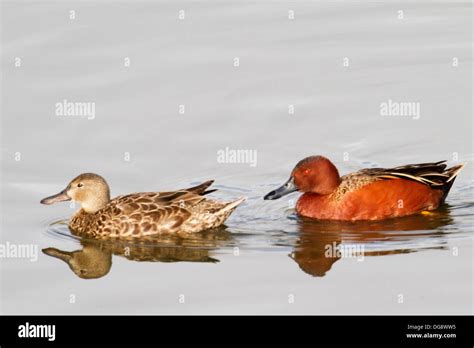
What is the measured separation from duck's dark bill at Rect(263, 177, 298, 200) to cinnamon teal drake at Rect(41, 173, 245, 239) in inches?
29.9

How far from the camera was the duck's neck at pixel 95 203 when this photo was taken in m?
16.1

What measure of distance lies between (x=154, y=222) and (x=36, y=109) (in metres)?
4.56

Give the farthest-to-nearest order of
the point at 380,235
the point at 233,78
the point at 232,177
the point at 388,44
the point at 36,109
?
the point at 388,44 → the point at 233,78 → the point at 36,109 → the point at 232,177 → the point at 380,235

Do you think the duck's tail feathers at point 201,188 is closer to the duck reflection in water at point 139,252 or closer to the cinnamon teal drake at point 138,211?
the cinnamon teal drake at point 138,211

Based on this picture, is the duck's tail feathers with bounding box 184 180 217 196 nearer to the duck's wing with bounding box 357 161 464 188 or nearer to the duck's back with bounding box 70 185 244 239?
the duck's back with bounding box 70 185 244 239

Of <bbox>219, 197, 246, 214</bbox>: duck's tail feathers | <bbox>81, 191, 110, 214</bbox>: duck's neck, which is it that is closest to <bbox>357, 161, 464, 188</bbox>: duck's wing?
<bbox>219, 197, 246, 214</bbox>: duck's tail feathers

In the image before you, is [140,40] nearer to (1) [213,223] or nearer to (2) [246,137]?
(2) [246,137]

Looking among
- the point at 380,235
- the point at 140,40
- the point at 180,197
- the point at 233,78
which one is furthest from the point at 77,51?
the point at 380,235

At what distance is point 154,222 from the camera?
51.6ft

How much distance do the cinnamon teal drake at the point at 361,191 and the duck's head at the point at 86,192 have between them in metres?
2.17

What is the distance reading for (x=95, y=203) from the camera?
16.1 meters

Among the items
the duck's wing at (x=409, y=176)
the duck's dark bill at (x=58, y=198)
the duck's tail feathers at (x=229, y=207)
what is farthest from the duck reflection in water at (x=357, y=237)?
the duck's dark bill at (x=58, y=198)

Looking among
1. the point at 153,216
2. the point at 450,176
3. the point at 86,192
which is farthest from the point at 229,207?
the point at 450,176

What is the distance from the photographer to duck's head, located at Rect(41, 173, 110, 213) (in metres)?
16.1
